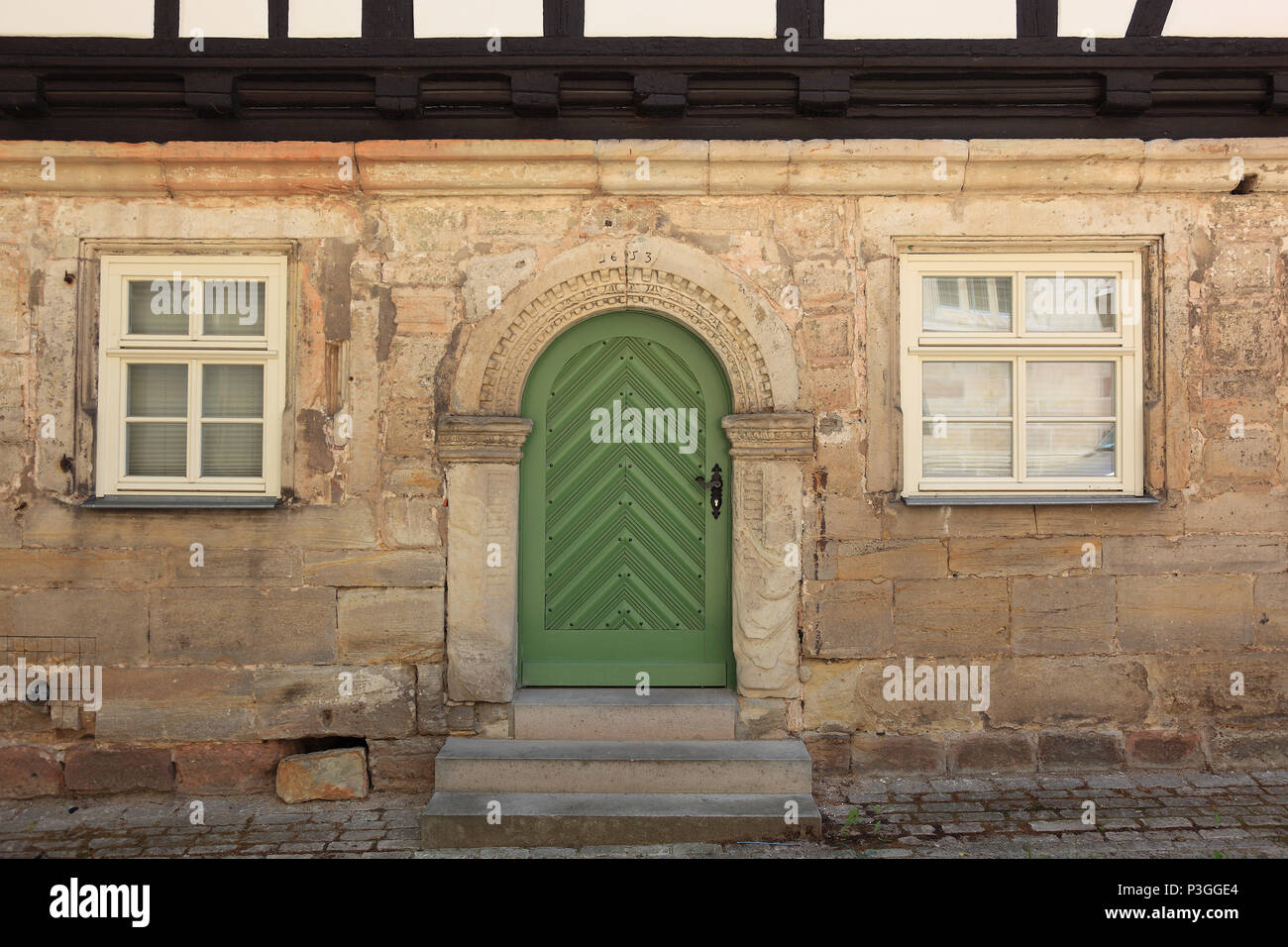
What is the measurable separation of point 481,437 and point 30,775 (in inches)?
A: 115

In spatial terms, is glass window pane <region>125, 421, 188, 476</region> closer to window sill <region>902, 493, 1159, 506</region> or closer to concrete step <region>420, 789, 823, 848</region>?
concrete step <region>420, 789, 823, 848</region>

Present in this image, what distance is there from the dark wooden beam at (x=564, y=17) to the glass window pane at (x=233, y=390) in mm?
2379

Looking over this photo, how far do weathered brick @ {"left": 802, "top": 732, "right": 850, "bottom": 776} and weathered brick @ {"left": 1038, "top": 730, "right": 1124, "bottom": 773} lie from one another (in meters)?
1.03

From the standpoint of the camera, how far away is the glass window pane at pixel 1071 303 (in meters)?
4.50

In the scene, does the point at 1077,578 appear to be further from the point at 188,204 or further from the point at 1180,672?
the point at 188,204

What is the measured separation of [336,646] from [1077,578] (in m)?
3.94

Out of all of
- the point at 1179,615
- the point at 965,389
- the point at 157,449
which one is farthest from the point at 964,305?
the point at 157,449

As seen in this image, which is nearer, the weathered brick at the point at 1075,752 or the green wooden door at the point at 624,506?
the weathered brick at the point at 1075,752

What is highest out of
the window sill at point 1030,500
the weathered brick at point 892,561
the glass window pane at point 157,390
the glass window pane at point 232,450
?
the glass window pane at point 157,390

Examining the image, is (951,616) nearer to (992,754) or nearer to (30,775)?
(992,754)

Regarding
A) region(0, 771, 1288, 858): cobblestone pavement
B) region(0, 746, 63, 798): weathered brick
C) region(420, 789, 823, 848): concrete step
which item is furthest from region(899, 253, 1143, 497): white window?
region(0, 746, 63, 798): weathered brick

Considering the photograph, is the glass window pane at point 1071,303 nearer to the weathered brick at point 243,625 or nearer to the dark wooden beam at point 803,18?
the dark wooden beam at point 803,18

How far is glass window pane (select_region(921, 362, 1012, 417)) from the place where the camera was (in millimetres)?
4496

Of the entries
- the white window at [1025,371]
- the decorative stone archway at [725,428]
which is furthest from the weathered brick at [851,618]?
the white window at [1025,371]
